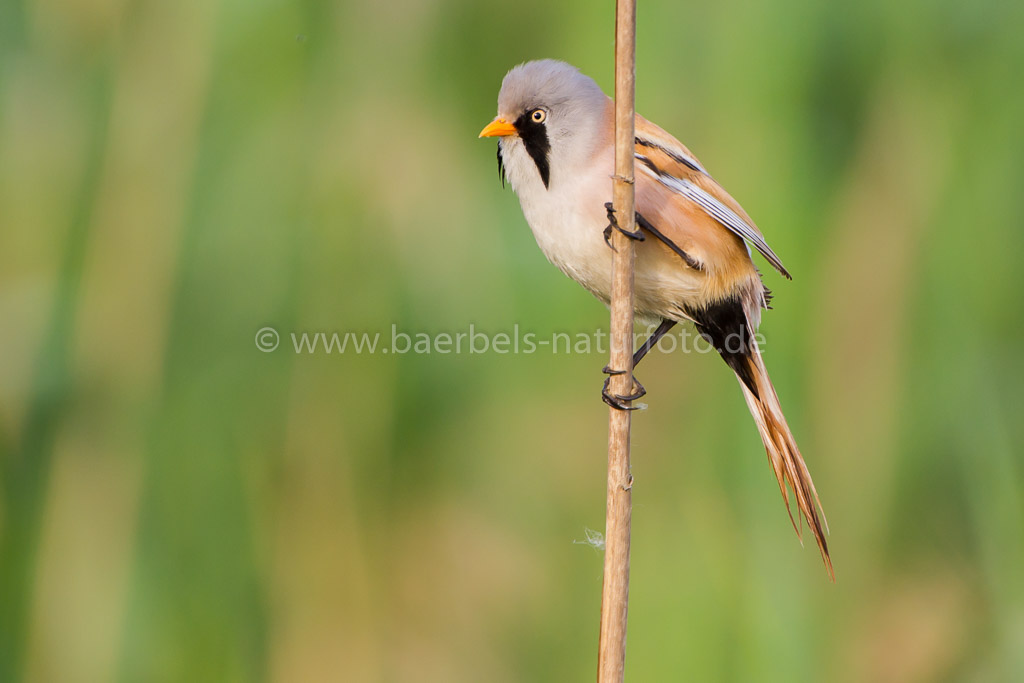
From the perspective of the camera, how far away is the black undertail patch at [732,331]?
2246 mm

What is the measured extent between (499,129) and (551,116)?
0.39ft

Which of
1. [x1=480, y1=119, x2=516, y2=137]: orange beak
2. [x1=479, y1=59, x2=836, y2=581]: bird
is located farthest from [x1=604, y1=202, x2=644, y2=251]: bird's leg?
[x1=480, y1=119, x2=516, y2=137]: orange beak

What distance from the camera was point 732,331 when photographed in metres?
2.28

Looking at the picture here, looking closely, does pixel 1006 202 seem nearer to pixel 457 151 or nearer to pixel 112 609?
pixel 457 151

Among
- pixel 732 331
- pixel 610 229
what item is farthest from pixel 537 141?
pixel 732 331

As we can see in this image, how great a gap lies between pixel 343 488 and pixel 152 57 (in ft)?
4.19

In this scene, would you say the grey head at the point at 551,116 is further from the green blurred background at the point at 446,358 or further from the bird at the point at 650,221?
the green blurred background at the point at 446,358

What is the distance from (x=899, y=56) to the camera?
8.05ft

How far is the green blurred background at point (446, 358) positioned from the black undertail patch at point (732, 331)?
0.13 m

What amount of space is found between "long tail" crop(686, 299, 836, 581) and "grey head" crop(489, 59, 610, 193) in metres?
0.53

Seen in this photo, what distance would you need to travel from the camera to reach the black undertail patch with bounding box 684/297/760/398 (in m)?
2.25

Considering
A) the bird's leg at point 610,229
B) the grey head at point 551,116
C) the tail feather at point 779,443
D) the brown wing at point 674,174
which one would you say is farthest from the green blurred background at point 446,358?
the bird's leg at point 610,229

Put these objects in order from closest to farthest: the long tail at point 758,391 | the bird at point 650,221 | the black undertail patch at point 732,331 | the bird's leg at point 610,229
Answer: the bird's leg at point 610,229
the bird at point 650,221
the long tail at point 758,391
the black undertail patch at point 732,331

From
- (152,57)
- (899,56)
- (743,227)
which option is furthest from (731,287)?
(152,57)
